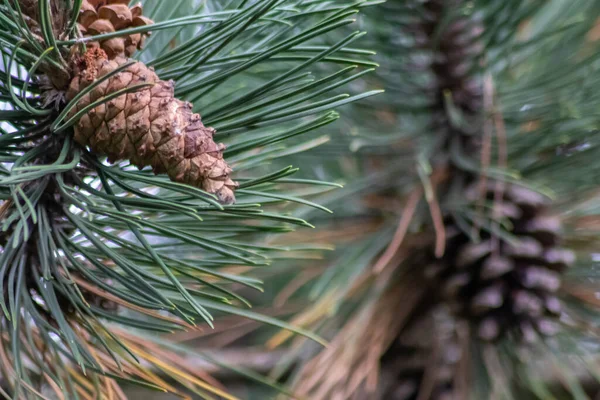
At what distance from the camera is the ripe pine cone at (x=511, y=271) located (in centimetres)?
78

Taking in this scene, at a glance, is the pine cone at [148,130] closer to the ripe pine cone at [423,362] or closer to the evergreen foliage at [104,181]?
the evergreen foliage at [104,181]

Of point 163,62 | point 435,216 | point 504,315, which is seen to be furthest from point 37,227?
point 504,315

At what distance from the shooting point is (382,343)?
833mm

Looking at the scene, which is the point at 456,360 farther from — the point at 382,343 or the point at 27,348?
the point at 27,348

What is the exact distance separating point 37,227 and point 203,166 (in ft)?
0.49

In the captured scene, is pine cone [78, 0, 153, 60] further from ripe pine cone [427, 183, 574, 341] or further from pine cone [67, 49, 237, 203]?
ripe pine cone [427, 183, 574, 341]

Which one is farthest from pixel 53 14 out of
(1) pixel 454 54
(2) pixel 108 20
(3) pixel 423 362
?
(3) pixel 423 362

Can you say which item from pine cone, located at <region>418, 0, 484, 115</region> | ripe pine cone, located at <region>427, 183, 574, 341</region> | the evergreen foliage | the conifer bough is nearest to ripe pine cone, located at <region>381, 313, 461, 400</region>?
ripe pine cone, located at <region>427, 183, 574, 341</region>

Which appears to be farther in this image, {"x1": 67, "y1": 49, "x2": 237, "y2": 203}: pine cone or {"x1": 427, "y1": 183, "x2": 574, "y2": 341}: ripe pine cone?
{"x1": 427, "y1": 183, "x2": 574, "y2": 341}: ripe pine cone

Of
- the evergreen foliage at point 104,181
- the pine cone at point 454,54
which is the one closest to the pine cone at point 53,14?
the evergreen foliage at point 104,181

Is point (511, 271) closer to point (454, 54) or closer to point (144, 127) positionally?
point (454, 54)

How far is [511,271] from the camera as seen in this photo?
0.80 meters

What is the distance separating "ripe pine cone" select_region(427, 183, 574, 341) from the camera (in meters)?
0.78

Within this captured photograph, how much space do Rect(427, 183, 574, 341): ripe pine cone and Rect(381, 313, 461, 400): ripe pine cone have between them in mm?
54
